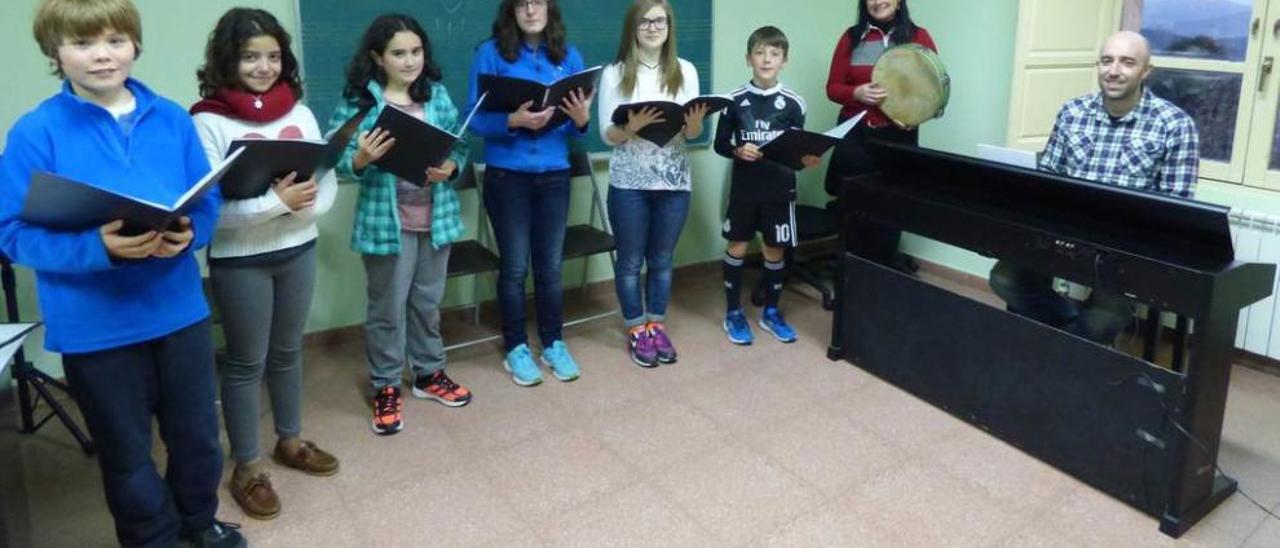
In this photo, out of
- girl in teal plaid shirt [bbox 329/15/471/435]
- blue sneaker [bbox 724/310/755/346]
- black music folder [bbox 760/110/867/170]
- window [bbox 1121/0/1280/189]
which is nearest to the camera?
girl in teal plaid shirt [bbox 329/15/471/435]

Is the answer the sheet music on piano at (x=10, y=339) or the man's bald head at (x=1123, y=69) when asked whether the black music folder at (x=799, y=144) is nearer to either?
the man's bald head at (x=1123, y=69)

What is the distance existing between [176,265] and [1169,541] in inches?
97.6

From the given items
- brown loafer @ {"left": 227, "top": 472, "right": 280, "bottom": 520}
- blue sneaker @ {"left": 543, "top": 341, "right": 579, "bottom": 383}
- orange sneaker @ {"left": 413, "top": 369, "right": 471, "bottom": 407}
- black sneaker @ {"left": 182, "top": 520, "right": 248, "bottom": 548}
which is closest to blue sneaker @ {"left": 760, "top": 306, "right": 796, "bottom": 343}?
blue sneaker @ {"left": 543, "top": 341, "right": 579, "bottom": 383}

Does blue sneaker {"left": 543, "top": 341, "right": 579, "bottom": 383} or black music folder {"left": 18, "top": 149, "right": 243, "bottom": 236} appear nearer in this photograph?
black music folder {"left": 18, "top": 149, "right": 243, "bottom": 236}

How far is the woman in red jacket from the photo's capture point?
147 inches

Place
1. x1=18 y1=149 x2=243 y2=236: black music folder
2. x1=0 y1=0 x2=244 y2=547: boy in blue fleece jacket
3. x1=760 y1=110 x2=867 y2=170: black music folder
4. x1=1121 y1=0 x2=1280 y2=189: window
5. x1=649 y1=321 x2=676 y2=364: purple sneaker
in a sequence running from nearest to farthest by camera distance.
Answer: x1=18 y1=149 x2=243 y2=236: black music folder → x1=0 y1=0 x2=244 y2=547: boy in blue fleece jacket → x1=760 y1=110 x2=867 y2=170: black music folder → x1=1121 y1=0 x2=1280 y2=189: window → x1=649 y1=321 x2=676 y2=364: purple sneaker

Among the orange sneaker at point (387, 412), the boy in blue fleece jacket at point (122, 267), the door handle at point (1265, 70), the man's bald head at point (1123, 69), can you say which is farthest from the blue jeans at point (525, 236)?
the door handle at point (1265, 70)

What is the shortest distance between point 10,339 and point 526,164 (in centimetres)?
154

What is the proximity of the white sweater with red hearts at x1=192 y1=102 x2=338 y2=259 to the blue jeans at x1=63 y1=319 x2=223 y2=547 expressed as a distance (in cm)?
26

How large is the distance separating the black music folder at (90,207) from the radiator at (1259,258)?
11.1ft

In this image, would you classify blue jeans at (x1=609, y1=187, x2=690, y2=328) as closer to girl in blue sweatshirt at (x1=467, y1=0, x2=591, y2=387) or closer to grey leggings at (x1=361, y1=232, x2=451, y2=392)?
girl in blue sweatshirt at (x1=467, y1=0, x2=591, y2=387)

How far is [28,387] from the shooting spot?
2.90 m

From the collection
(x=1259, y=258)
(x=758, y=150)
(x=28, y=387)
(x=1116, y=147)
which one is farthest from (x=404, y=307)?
(x=1259, y=258)

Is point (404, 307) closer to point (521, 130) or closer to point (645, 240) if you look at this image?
point (521, 130)
